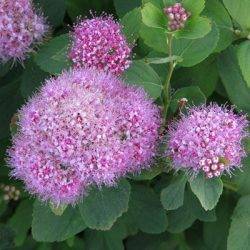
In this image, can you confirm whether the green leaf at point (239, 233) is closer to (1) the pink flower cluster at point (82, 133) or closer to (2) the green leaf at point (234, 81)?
(2) the green leaf at point (234, 81)

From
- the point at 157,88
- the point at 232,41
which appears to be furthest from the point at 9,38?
the point at 232,41

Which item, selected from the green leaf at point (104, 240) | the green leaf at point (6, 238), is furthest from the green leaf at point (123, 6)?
the green leaf at point (6, 238)

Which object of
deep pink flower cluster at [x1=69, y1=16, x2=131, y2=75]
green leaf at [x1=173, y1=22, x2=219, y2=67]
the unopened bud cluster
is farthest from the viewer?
the unopened bud cluster

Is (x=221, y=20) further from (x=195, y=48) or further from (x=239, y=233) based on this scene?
(x=239, y=233)

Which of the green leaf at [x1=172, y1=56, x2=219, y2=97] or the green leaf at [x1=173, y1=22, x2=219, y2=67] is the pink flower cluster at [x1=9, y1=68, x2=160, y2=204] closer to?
the green leaf at [x1=173, y1=22, x2=219, y2=67]

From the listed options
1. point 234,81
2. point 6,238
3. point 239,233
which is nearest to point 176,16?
point 234,81

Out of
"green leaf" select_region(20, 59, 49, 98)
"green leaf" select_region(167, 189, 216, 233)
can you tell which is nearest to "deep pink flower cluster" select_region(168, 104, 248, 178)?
"green leaf" select_region(167, 189, 216, 233)
